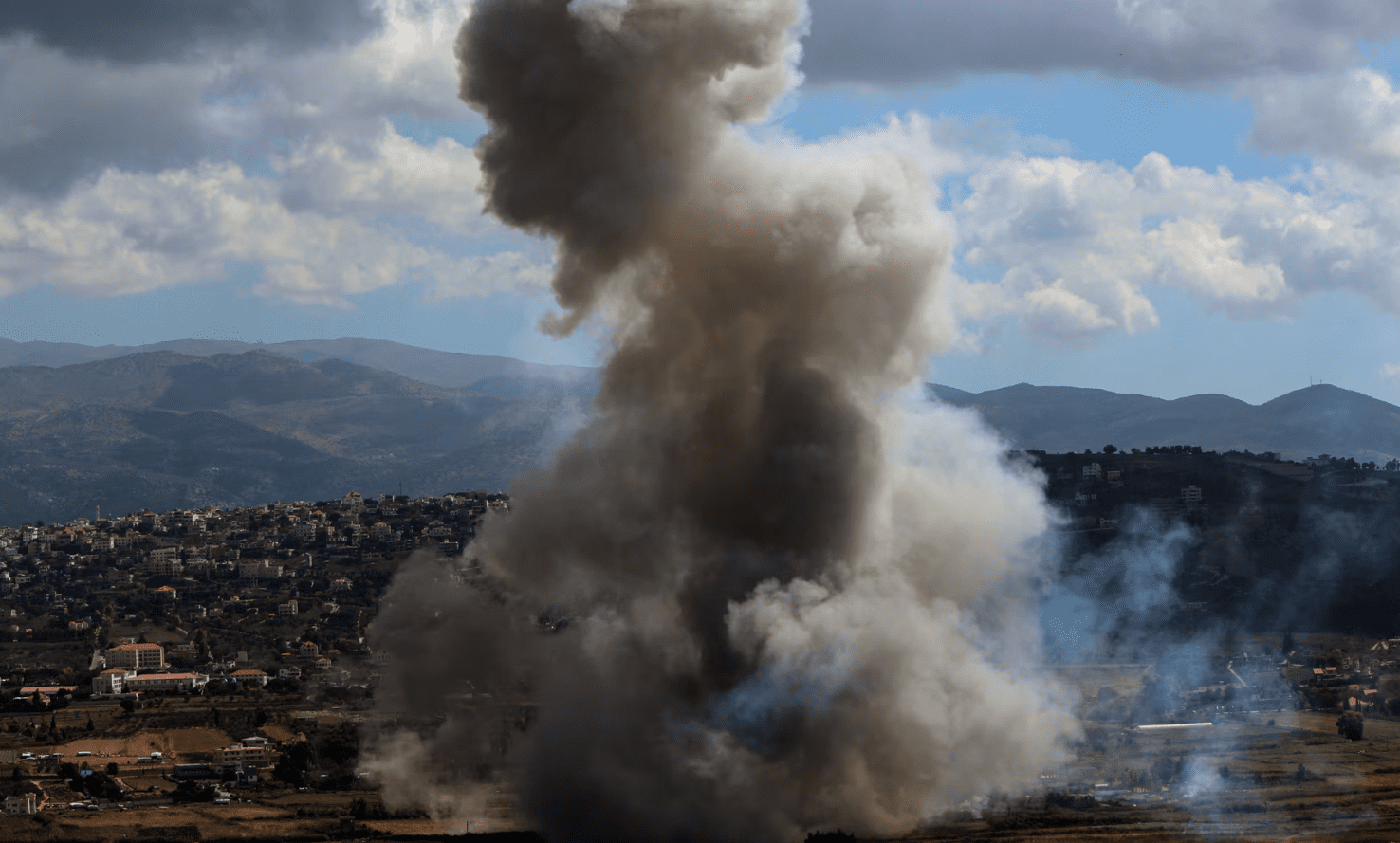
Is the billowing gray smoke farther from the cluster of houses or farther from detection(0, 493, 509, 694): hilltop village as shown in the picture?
the cluster of houses

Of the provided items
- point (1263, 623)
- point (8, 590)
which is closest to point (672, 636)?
point (1263, 623)

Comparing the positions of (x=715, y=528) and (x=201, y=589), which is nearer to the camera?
(x=715, y=528)

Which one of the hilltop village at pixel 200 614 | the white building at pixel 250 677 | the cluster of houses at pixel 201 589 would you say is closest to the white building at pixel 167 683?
the hilltop village at pixel 200 614

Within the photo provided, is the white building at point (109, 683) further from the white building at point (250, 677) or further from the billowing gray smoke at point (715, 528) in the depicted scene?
the billowing gray smoke at point (715, 528)

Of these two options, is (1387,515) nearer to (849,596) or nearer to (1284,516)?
(1284,516)

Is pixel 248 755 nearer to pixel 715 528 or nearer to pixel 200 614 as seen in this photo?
pixel 715 528

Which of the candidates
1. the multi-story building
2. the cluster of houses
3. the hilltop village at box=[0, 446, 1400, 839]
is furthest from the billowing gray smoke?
the cluster of houses

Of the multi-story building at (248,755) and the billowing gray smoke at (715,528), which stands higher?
the billowing gray smoke at (715,528)

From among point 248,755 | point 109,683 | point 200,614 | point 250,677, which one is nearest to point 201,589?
point 200,614

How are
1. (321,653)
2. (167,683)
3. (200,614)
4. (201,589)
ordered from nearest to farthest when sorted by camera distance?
(167,683)
(321,653)
(200,614)
(201,589)
